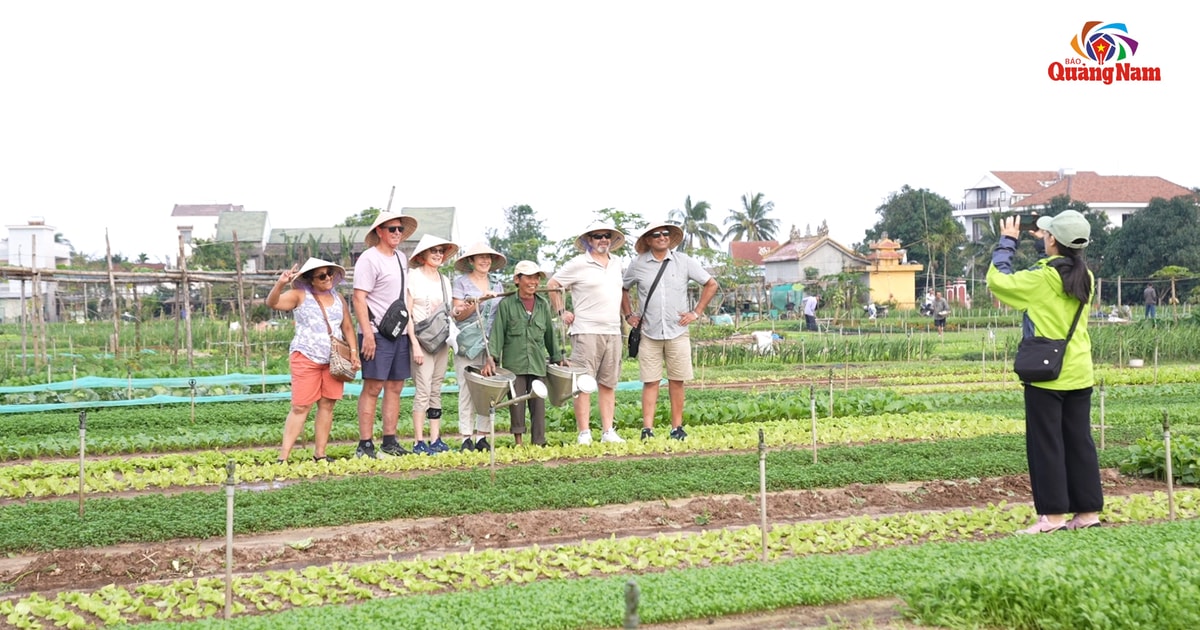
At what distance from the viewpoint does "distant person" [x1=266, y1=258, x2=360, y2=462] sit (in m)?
7.86

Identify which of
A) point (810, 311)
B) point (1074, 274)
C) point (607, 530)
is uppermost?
point (1074, 274)

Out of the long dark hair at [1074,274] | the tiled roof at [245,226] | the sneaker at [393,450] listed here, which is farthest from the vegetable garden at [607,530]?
the tiled roof at [245,226]

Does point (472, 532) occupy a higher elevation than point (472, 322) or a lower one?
lower

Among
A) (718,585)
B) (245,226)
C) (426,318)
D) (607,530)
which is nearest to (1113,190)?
(245,226)

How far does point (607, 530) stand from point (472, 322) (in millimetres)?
3242

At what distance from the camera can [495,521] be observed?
6031mm

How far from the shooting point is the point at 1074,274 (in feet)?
18.9

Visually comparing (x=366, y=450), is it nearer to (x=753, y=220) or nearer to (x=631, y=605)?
(x=631, y=605)

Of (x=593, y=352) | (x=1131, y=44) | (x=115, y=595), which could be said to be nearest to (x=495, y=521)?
(x=115, y=595)

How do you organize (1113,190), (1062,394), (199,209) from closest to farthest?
(1062,394) < (1113,190) < (199,209)

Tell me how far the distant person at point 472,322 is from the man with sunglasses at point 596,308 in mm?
559

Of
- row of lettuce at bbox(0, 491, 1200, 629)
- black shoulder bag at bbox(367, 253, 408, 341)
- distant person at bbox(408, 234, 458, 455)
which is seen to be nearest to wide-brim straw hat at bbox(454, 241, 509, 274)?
distant person at bbox(408, 234, 458, 455)

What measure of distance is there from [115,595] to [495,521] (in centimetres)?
205

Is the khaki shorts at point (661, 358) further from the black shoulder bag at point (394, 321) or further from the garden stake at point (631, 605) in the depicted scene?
the garden stake at point (631, 605)
